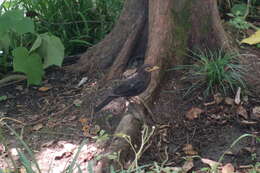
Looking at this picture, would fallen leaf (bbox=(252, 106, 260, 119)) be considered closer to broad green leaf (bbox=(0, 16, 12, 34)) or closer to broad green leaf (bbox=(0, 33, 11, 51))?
broad green leaf (bbox=(0, 16, 12, 34))

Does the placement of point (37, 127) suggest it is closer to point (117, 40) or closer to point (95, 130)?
point (95, 130)

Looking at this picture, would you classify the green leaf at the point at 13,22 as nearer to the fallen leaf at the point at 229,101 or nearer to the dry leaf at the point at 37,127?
the dry leaf at the point at 37,127

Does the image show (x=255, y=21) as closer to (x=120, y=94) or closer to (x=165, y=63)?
(x=165, y=63)

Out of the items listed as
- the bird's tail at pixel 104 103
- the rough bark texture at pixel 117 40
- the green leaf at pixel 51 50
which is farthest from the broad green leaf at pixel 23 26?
the bird's tail at pixel 104 103

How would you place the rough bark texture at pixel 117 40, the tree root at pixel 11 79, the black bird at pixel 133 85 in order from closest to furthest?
the black bird at pixel 133 85 → the rough bark texture at pixel 117 40 → the tree root at pixel 11 79

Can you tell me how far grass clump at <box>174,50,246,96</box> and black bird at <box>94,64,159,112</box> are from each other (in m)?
0.25

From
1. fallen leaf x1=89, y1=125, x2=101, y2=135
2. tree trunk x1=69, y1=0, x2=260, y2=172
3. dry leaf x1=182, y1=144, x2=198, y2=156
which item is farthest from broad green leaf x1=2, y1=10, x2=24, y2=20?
dry leaf x1=182, y1=144, x2=198, y2=156

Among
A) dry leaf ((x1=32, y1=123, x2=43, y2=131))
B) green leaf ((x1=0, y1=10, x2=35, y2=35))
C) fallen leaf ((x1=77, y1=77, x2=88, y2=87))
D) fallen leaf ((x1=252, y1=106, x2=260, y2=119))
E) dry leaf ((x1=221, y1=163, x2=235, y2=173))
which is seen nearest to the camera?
dry leaf ((x1=221, y1=163, x2=235, y2=173))

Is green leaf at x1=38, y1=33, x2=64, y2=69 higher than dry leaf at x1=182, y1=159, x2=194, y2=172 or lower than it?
higher

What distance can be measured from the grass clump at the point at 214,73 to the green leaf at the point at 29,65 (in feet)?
4.20

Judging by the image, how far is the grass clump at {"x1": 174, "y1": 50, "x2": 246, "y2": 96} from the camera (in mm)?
3379

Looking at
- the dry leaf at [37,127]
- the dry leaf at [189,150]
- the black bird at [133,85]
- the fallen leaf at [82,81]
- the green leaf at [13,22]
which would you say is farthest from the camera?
the fallen leaf at [82,81]

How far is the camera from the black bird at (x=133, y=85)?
341cm

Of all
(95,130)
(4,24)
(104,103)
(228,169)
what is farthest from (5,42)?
(228,169)
